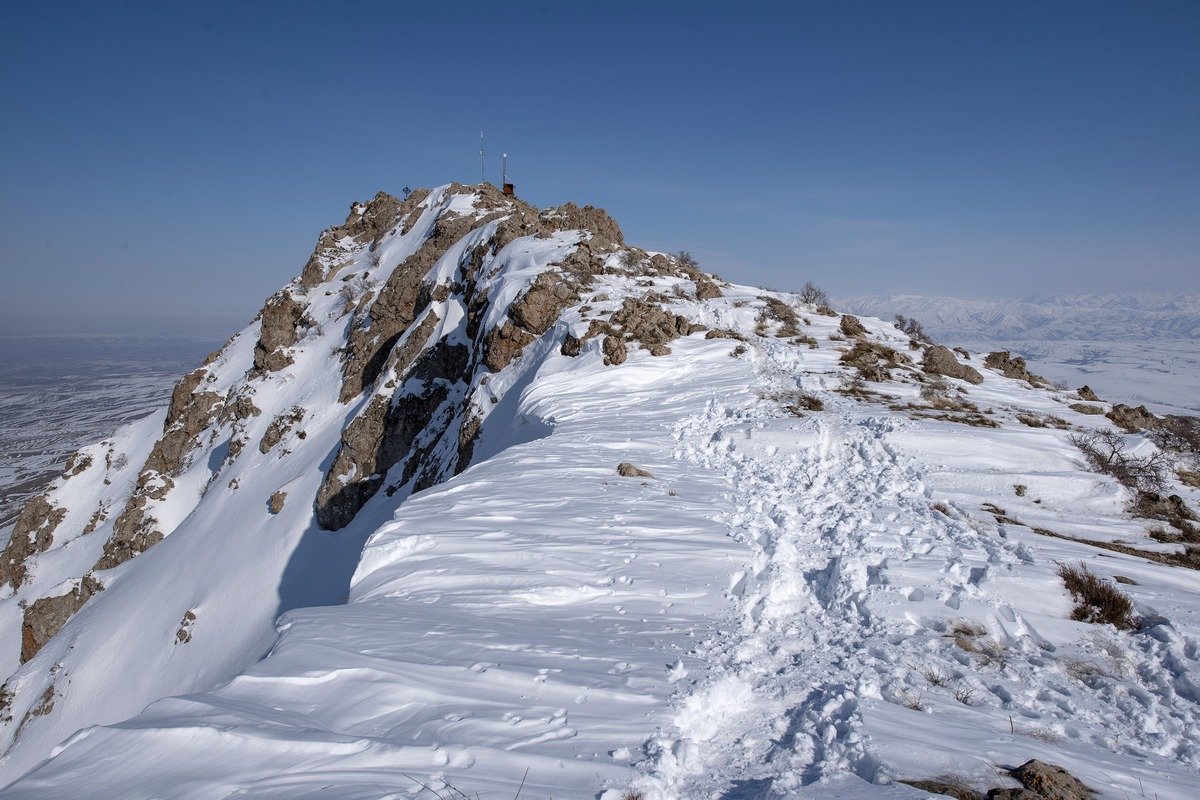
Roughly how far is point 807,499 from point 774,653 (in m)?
3.34

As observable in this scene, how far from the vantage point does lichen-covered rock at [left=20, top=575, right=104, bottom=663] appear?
23375mm

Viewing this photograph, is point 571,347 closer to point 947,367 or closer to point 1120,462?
point 947,367

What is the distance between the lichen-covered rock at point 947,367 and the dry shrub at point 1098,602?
844 centimetres

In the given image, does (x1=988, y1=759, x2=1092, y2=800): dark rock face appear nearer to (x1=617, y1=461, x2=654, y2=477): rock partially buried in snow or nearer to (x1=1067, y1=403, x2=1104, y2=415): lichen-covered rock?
(x1=617, y1=461, x2=654, y2=477): rock partially buried in snow

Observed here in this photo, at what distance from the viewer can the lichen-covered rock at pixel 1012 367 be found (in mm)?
13164

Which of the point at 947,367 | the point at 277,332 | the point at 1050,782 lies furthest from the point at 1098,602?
the point at 277,332

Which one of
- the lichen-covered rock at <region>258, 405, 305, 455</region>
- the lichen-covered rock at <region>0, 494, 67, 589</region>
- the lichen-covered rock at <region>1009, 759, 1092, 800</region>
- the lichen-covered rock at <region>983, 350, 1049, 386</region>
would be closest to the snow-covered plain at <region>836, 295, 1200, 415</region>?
the lichen-covered rock at <region>983, 350, 1049, 386</region>

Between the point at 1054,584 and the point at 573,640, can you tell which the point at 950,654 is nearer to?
the point at 1054,584

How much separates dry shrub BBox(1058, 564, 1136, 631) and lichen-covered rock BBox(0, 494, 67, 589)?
1689 inches

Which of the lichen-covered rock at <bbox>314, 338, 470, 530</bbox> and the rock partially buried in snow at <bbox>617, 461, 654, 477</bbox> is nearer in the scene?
the rock partially buried in snow at <bbox>617, 461, 654, 477</bbox>

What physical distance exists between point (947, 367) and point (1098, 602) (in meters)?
9.04

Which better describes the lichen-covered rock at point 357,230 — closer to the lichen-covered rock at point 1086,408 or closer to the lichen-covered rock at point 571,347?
the lichen-covered rock at point 571,347

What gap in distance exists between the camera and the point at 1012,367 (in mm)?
13703

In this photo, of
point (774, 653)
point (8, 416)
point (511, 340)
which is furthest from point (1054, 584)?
point (8, 416)
